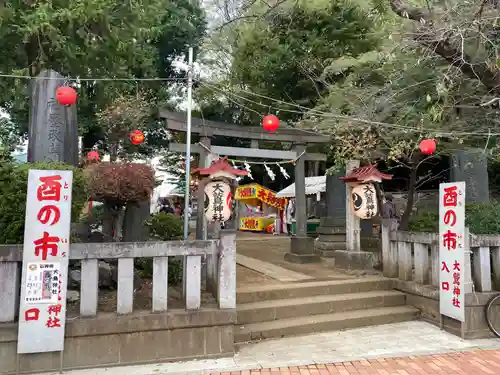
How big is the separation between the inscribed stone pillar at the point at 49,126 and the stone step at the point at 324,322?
4.31 metres

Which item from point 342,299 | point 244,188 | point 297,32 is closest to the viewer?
point 342,299

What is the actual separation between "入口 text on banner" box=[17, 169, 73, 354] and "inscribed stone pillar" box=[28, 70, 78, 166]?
2.29 metres

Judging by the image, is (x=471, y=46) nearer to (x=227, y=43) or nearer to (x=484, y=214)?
(x=484, y=214)

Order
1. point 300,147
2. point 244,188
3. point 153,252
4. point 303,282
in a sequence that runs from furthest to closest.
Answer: point 244,188, point 300,147, point 303,282, point 153,252

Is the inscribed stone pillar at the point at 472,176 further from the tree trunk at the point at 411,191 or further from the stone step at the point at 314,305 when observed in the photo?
the stone step at the point at 314,305

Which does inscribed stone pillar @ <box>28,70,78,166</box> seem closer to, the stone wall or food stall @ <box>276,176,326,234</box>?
the stone wall

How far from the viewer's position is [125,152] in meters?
17.2

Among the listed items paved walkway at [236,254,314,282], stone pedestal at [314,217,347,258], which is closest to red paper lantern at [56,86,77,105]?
paved walkway at [236,254,314,282]

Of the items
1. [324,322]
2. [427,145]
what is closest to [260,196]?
[427,145]

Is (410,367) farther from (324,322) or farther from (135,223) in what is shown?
(135,223)

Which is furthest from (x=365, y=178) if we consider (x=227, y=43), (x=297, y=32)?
(x=227, y=43)

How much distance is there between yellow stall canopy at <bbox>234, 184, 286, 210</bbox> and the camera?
2163cm

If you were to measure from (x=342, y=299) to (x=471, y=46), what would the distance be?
208 inches

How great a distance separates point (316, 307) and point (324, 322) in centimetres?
38
